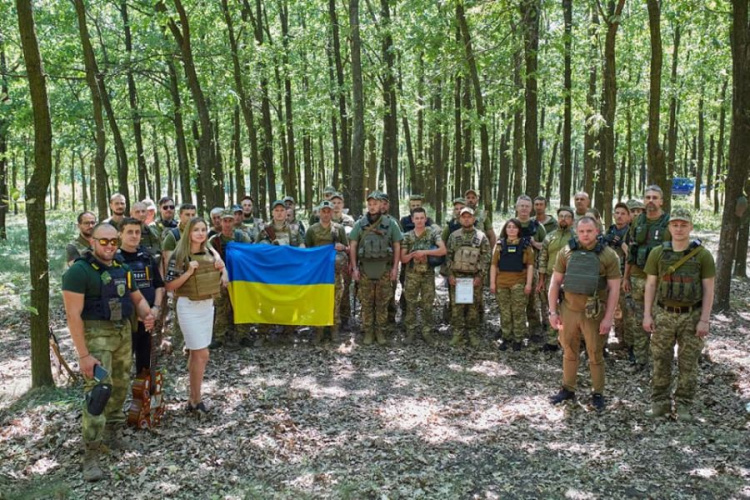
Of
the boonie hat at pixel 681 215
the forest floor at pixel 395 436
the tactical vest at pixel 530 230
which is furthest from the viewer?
the tactical vest at pixel 530 230

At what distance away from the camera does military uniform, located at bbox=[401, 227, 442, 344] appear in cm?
983

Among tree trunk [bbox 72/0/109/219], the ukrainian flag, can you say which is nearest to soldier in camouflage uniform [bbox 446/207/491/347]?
the ukrainian flag

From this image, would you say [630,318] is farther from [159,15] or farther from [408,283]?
[159,15]

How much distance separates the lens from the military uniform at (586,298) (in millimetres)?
6691

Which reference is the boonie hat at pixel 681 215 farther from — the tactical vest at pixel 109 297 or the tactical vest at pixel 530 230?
the tactical vest at pixel 109 297

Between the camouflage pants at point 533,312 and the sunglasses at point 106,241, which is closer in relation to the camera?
the sunglasses at point 106,241

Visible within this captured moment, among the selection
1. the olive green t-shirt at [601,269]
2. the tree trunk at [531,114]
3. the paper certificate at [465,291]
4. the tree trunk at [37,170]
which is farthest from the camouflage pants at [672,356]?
the tree trunk at [37,170]

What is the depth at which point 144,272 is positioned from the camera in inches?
250

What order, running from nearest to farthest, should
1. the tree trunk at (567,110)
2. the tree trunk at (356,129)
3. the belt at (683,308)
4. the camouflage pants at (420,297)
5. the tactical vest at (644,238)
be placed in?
the belt at (683,308)
the tactical vest at (644,238)
the camouflage pants at (420,297)
the tree trunk at (567,110)
the tree trunk at (356,129)

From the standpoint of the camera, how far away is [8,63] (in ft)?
79.3

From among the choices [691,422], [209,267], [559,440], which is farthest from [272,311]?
[691,422]

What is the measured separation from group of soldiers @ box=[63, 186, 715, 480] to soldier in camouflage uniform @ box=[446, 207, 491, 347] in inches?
0.8

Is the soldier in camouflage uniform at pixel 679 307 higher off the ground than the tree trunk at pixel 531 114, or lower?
lower

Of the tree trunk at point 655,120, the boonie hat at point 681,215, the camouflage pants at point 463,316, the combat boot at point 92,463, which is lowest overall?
the combat boot at point 92,463
